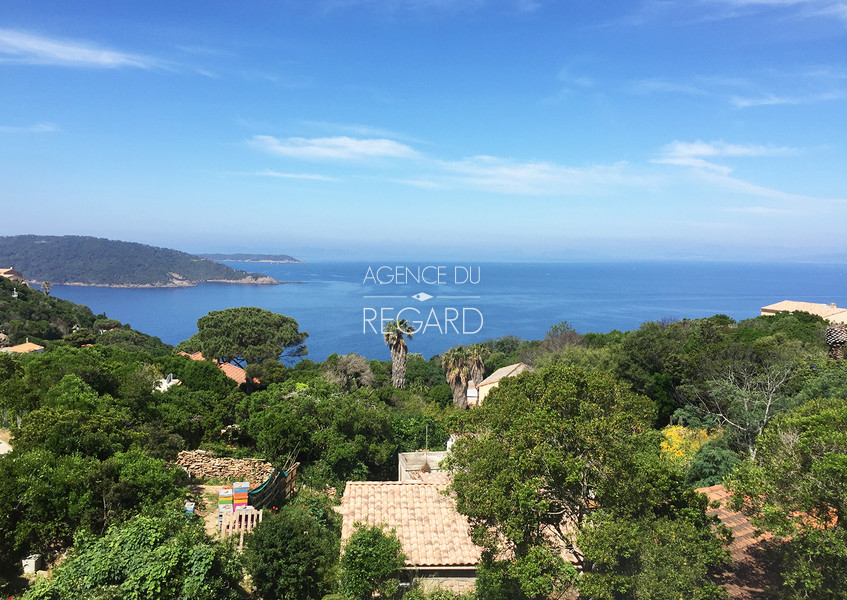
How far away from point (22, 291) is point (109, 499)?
73081 mm

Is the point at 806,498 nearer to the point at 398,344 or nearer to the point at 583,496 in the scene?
the point at 583,496

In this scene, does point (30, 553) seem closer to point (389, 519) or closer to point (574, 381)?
point (389, 519)

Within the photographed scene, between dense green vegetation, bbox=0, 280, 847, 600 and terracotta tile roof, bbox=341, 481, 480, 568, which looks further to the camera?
terracotta tile roof, bbox=341, 481, 480, 568

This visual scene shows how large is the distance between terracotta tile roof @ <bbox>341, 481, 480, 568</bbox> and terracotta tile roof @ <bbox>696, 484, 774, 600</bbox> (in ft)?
16.0

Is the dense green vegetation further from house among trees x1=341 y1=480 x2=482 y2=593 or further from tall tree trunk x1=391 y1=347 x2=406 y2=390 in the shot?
tall tree trunk x1=391 y1=347 x2=406 y2=390

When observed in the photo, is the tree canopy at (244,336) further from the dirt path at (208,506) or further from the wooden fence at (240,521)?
the wooden fence at (240,521)

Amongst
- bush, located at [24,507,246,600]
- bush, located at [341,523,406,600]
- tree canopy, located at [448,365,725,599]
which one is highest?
tree canopy, located at [448,365,725,599]

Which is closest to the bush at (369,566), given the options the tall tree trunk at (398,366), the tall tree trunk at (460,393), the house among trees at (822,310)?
the tall tree trunk at (460,393)

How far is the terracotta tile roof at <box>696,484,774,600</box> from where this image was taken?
9445mm

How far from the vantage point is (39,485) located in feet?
34.0

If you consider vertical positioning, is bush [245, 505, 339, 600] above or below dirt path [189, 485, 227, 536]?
above

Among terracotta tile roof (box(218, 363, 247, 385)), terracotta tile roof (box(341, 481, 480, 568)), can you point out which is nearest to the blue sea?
terracotta tile roof (box(218, 363, 247, 385))

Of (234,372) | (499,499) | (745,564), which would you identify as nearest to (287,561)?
(499,499)

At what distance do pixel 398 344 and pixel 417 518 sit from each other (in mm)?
22758
